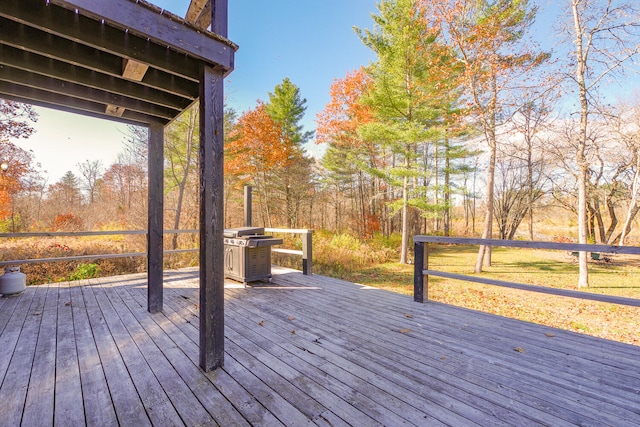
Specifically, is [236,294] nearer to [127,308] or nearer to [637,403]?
[127,308]

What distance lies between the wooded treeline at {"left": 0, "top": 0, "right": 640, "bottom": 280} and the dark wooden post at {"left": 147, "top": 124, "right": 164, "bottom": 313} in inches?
263

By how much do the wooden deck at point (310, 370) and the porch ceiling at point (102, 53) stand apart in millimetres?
2299

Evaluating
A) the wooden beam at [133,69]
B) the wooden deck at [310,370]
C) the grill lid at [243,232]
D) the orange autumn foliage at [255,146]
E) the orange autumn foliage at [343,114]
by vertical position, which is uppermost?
the orange autumn foliage at [343,114]

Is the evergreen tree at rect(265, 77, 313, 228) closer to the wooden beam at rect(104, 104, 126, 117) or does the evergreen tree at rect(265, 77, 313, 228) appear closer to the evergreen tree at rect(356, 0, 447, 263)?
the evergreen tree at rect(356, 0, 447, 263)

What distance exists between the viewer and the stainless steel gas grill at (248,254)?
442cm

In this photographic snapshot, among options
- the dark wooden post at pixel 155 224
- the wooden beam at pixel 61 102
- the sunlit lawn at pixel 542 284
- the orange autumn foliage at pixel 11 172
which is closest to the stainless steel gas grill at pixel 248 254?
the dark wooden post at pixel 155 224

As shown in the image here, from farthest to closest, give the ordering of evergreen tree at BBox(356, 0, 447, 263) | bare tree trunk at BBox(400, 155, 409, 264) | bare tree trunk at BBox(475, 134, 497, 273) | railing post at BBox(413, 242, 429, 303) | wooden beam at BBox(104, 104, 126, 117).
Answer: bare tree trunk at BBox(400, 155, 409, 264) → bare tree trunk at BBox(475, 134, 497, 273) → evergreen tree at BBox(356, 0, 447, 263) → railing post at BBox(413, 242, 429, 303) → wooden beam at BBox(104, 104, 126, 117)

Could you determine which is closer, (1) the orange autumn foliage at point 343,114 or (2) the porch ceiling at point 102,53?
(2) the porch ceiling at point 102,53

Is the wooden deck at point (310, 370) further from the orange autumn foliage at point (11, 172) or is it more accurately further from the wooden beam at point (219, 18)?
the orange autumn foliage at point (11, 172)

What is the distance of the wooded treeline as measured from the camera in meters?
7.86

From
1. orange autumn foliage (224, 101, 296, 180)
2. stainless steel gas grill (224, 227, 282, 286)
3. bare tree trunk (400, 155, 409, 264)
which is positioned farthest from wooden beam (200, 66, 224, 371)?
orange autumn foliage (224, 101, 296, 180)

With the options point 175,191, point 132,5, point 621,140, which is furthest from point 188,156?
point 621,140

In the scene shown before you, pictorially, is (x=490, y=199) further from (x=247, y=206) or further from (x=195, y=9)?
(x=195, y=9)

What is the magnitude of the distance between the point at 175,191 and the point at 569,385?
1264cm
